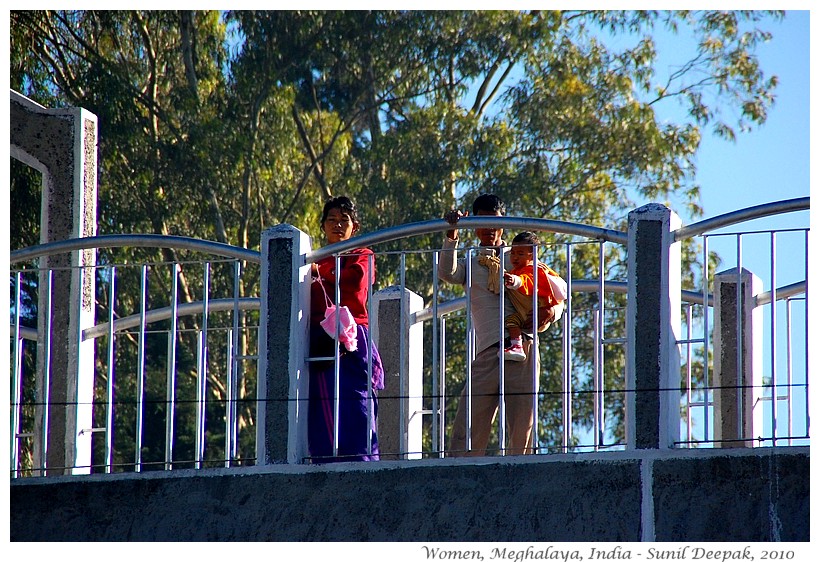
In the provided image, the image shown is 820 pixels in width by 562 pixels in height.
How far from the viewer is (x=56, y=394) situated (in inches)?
305

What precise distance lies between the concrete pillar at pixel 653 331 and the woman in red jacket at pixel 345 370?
1.15 meters

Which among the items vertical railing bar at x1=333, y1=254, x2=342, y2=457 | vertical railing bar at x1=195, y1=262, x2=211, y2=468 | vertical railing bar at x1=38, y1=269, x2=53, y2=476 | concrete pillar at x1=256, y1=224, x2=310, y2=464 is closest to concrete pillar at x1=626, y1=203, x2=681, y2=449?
vertical railing bar at x1=333, y1=254, x2=342, y2=457

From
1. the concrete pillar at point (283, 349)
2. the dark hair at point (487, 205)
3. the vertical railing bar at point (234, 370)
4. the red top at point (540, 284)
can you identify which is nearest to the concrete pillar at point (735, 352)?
the red top at point (540, 284)

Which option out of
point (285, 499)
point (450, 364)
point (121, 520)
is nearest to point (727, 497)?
point (285, 499)

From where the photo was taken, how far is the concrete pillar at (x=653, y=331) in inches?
228

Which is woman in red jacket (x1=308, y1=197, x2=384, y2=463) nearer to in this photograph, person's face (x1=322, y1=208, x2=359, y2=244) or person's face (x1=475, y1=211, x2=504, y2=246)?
person's face (x1=322, y1=208, x2=359, y2=244)

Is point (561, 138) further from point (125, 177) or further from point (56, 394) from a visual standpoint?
point (56, 394)

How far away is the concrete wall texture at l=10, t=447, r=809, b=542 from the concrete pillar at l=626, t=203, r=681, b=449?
0.40ft

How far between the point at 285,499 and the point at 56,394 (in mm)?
2146

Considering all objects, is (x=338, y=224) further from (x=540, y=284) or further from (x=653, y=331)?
(x=653, y=331)

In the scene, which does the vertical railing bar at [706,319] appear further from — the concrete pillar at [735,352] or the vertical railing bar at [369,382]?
the vertical railing bar at [369,382]

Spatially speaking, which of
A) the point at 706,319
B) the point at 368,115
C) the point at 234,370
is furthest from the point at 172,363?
the point at 368,115

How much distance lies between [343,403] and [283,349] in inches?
16.1

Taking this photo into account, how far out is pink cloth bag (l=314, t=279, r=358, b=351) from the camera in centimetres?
636
